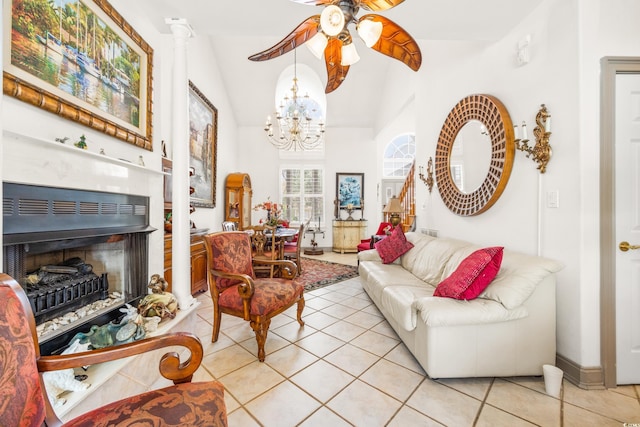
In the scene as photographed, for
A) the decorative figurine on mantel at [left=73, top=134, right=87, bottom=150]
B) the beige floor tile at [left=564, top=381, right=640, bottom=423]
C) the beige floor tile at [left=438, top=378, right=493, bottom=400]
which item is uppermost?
the decorative figurine on mantel at [left=73, top=134, right=87, bottom=150]

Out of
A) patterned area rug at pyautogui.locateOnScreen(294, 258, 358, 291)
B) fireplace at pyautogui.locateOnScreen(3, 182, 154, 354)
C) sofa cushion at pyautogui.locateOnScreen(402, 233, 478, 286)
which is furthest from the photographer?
patterned area rug at pyautogui.locateOnScreen(294, 258, 358, 291)

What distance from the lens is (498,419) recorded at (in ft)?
4.67

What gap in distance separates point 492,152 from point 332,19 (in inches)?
75.7

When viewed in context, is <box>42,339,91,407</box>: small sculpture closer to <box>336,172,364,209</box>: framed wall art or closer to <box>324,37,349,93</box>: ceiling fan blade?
<box>324,37,349,93</box>: ceiling fan blade

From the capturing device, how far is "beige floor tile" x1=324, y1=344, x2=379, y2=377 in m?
1.90

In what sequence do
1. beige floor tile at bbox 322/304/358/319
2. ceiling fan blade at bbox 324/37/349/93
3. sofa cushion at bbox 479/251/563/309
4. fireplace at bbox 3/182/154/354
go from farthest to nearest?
A: beige floor tile at bbox 322/304/358/319, ceiling fan blade at bbox 324/37/349/93, sofa cushion at bbox 479/251/563/309, fireplace at bbox 3/182/154/354

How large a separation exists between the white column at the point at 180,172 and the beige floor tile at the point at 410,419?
184 centimetres

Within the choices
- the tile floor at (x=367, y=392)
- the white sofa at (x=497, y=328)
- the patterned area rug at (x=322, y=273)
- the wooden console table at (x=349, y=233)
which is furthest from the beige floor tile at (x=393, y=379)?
the wooden console table at (x=349, y=233)

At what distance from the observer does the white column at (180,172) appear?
2266 millimetres

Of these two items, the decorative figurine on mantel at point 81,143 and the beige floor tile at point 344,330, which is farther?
the beige floor tile at point 344,330

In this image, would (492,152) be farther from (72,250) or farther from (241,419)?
(72,250)

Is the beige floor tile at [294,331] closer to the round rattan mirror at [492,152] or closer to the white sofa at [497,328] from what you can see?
the white sofa at [497,328]

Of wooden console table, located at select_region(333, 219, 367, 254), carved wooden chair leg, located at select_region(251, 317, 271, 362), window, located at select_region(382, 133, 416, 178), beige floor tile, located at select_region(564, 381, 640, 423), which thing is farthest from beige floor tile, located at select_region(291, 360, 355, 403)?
window, located at select_region(382, 133, 416, 178)

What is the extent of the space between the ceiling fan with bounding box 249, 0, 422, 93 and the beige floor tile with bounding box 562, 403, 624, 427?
A: 2.38 m
